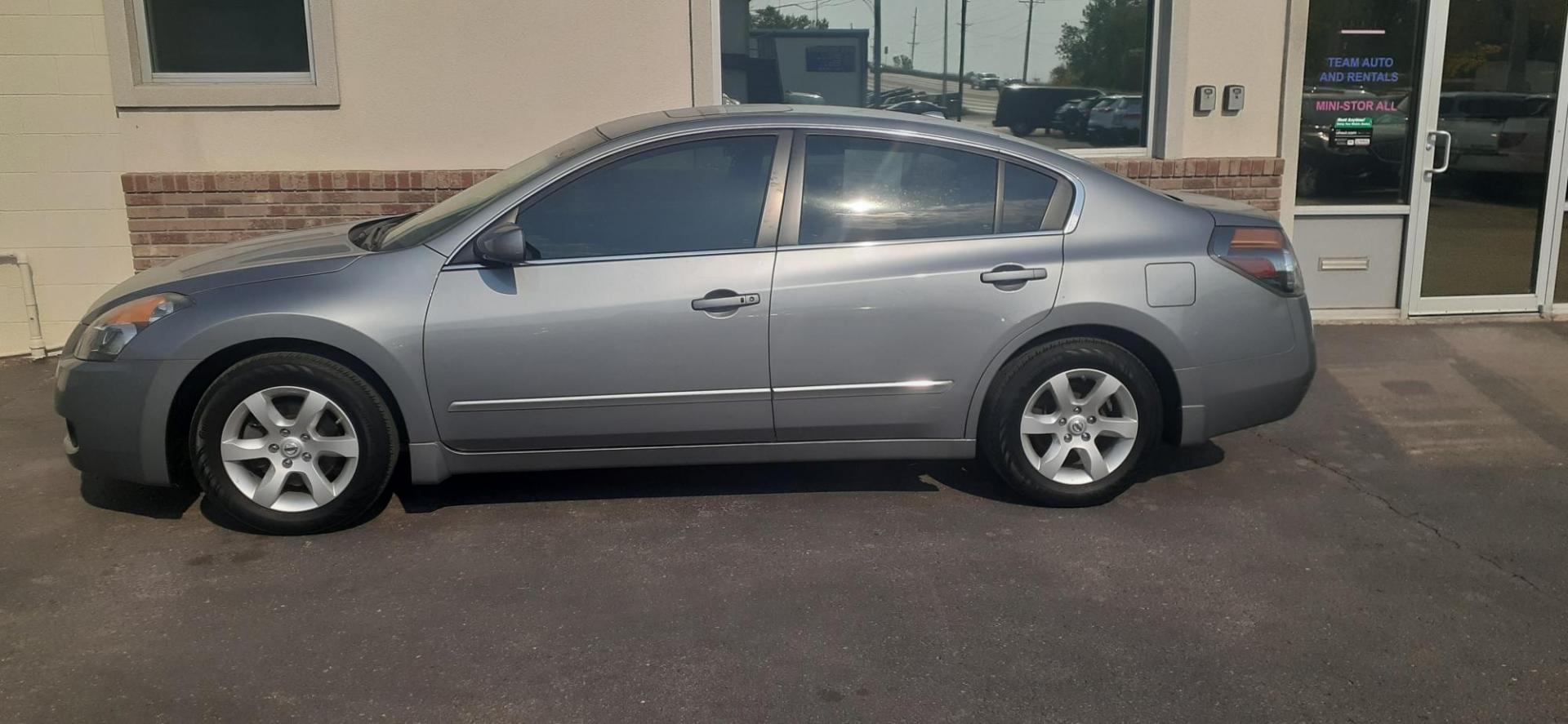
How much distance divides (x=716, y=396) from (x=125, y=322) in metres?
2.17

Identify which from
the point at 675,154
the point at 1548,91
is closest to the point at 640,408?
the point at 675,154

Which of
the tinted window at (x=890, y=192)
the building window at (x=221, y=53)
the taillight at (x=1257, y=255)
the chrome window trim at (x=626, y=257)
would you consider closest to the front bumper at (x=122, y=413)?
the chrome window trim at (x=626, y=257)

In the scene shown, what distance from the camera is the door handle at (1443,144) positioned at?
8.26m

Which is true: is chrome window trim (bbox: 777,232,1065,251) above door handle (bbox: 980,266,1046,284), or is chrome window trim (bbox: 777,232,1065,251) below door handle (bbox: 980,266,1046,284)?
above

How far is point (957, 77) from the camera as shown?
27.3 feet

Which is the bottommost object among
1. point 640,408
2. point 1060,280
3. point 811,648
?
point 811,648

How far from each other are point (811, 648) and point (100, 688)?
79.8 inches

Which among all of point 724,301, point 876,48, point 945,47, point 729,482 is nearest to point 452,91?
point 876,48

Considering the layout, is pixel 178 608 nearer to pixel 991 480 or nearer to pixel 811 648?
pixel 811 648

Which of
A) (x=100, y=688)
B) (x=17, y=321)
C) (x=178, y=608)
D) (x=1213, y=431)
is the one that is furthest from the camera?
(x=17, y=321)

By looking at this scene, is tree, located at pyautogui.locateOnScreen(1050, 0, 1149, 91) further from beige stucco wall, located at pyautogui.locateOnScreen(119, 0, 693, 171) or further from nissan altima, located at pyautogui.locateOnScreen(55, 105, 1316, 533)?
nissan altima, located at pyautogui.locateOnScreen(55, 105, 1316, 533)

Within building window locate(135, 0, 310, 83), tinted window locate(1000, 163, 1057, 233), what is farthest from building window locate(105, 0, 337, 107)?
tinted window locate(1000, 163, 1057, 233)

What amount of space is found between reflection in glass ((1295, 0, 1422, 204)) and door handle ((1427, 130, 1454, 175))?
4.8 inches

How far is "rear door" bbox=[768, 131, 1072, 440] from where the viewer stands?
4918 millimetres
